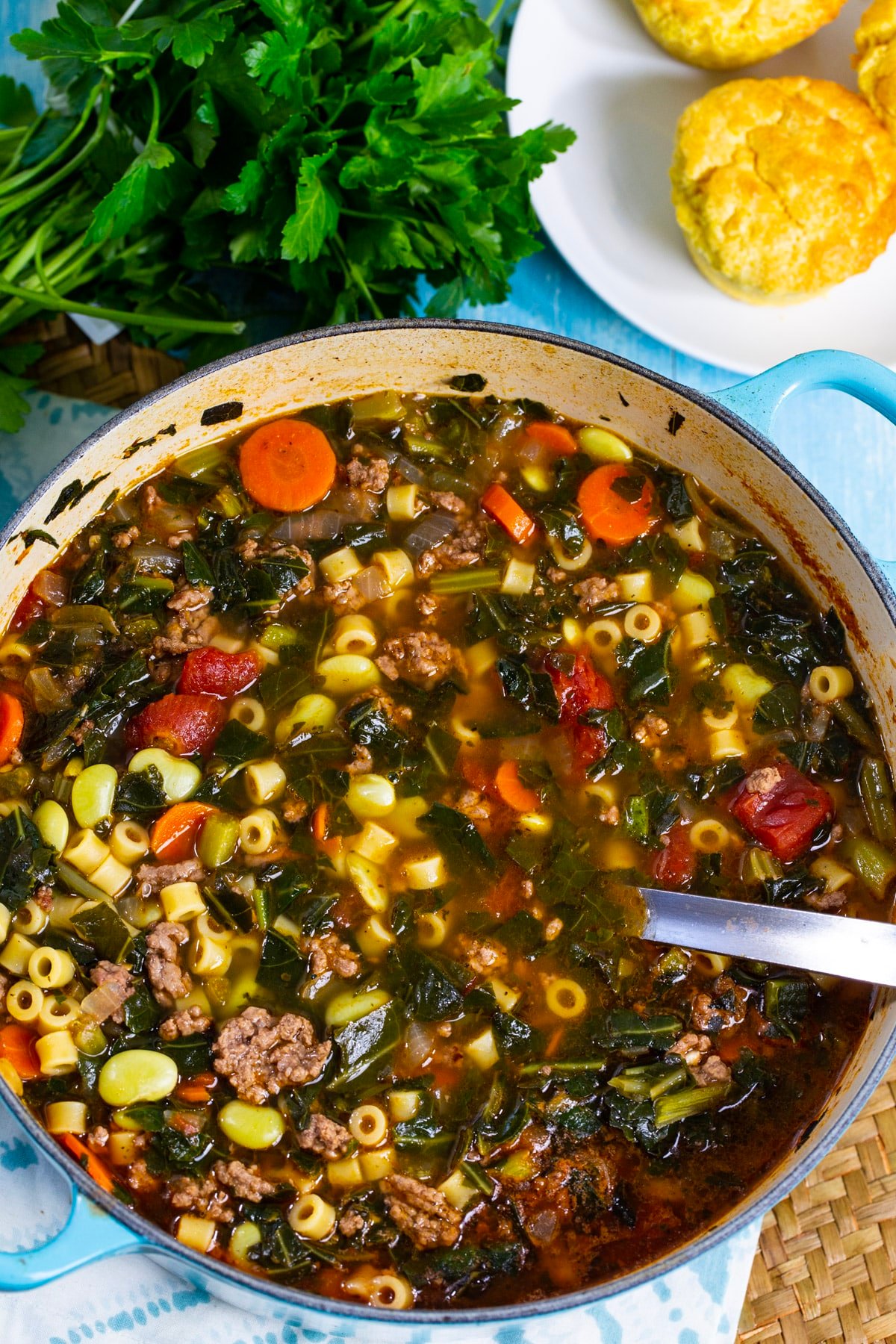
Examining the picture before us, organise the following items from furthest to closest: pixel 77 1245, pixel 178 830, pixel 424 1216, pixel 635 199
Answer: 1. pixel 635 199
2. pixel 178 830
3. pixel 424 1216
4. pixel 77 1245

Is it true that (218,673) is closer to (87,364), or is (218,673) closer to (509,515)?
(509,515)

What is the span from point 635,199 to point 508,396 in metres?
1.36

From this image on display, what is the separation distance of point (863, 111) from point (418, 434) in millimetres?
2328

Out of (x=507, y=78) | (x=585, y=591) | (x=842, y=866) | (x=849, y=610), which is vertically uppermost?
(x=507, y=78)

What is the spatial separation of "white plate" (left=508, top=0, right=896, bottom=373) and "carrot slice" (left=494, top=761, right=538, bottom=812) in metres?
2.07

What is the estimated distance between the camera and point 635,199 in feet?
16.5

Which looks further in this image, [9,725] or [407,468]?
[407,468]

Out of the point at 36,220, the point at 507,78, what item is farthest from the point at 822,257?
the point at 36,220

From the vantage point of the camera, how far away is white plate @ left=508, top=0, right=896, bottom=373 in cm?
491

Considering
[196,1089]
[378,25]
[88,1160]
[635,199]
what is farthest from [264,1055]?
[635,199]

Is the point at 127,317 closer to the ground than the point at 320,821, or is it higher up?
higher up

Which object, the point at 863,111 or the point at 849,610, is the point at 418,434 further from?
the point at 863,111

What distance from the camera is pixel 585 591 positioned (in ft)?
13.4

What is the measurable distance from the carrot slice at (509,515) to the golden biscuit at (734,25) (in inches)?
88.8
